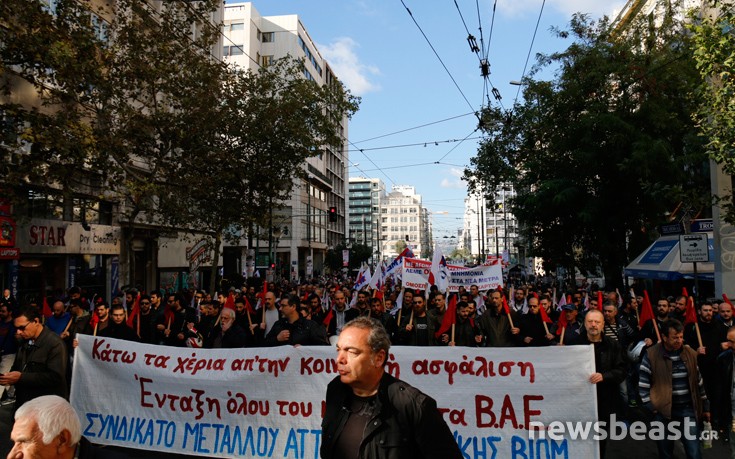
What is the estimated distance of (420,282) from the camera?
1464 centimetres

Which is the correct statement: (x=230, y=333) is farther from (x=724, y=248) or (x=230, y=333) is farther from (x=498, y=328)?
(x=724, y=248)

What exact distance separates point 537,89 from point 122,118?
48.7 feet

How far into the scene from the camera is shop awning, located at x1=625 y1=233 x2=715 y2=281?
56.3 feet

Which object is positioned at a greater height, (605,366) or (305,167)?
(305,167)

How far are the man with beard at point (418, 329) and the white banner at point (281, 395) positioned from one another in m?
2.91

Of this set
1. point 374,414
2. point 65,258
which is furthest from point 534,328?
point 65,258

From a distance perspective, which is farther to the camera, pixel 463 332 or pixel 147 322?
pixel 147 322

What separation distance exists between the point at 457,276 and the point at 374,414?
13.1 metres

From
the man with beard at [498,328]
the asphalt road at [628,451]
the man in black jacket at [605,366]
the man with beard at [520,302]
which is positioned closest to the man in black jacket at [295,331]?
the asphalt road at [628,451]

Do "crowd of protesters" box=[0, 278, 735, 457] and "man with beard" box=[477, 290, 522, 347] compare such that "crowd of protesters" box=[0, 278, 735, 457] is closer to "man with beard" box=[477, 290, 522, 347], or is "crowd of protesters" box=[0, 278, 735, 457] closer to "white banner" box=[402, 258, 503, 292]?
"man with beard" box=[477, 290, 522, 347]

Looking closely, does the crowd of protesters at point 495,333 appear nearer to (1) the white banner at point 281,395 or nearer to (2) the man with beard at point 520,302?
(1) the white banner at point 281,395

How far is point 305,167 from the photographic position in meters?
60.9

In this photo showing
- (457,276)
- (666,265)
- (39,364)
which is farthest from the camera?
(666,265)

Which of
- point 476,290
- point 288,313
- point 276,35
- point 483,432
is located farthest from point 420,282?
point 276,35
